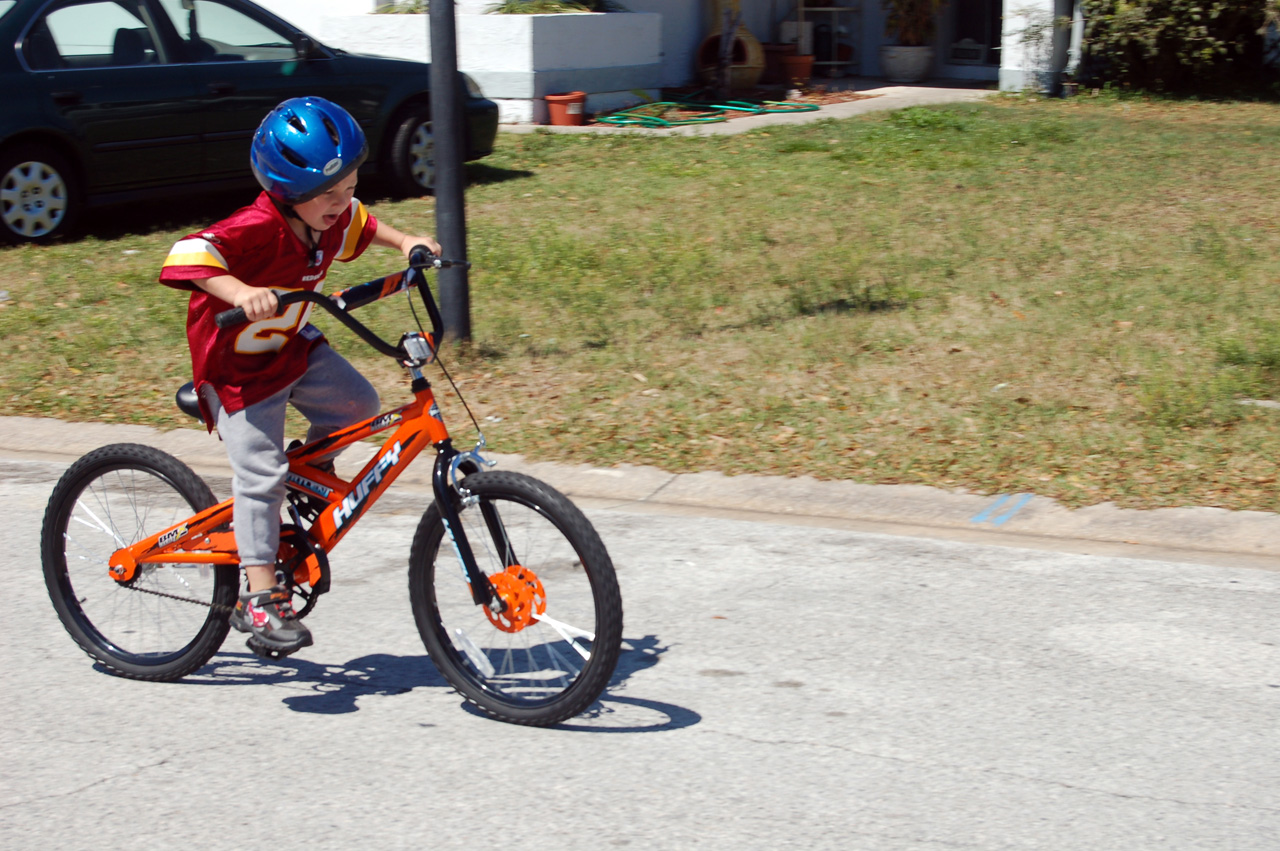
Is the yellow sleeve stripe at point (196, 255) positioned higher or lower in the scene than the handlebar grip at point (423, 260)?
higher

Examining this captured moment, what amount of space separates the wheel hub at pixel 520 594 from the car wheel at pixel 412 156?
319 inches

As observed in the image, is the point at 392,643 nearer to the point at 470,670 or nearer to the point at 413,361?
the point at 470,670

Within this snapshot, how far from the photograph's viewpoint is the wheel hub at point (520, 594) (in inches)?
146

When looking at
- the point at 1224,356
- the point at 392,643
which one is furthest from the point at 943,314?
the point at 392,643

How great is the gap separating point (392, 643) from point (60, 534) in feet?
3.53

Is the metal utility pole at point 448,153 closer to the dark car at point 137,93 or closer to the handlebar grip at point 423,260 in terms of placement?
the dark car at point 137,93

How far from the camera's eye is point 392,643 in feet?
14.7

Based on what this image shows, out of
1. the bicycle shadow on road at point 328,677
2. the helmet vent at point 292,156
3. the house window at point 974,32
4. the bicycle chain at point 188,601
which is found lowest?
the bicycle shadow on road at point 328,677

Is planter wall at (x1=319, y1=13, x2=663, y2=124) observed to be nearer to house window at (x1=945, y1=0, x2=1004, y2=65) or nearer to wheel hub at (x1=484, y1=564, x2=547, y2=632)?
house window at (x1=945, y1=0, x2=1004, y2=65)

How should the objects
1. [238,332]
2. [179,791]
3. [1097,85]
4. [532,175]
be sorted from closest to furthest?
[179,791]
[238,332]
[532,175]
[1097,85]

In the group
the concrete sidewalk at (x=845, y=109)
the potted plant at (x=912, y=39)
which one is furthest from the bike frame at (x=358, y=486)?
the potted plant at (x=912, y=39)

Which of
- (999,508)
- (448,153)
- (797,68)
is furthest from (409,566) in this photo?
(797,68)

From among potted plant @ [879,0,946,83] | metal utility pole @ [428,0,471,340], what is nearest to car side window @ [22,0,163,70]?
metal utility pole @ [428,0,471,340]

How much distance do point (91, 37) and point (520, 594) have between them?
7.72 metres
